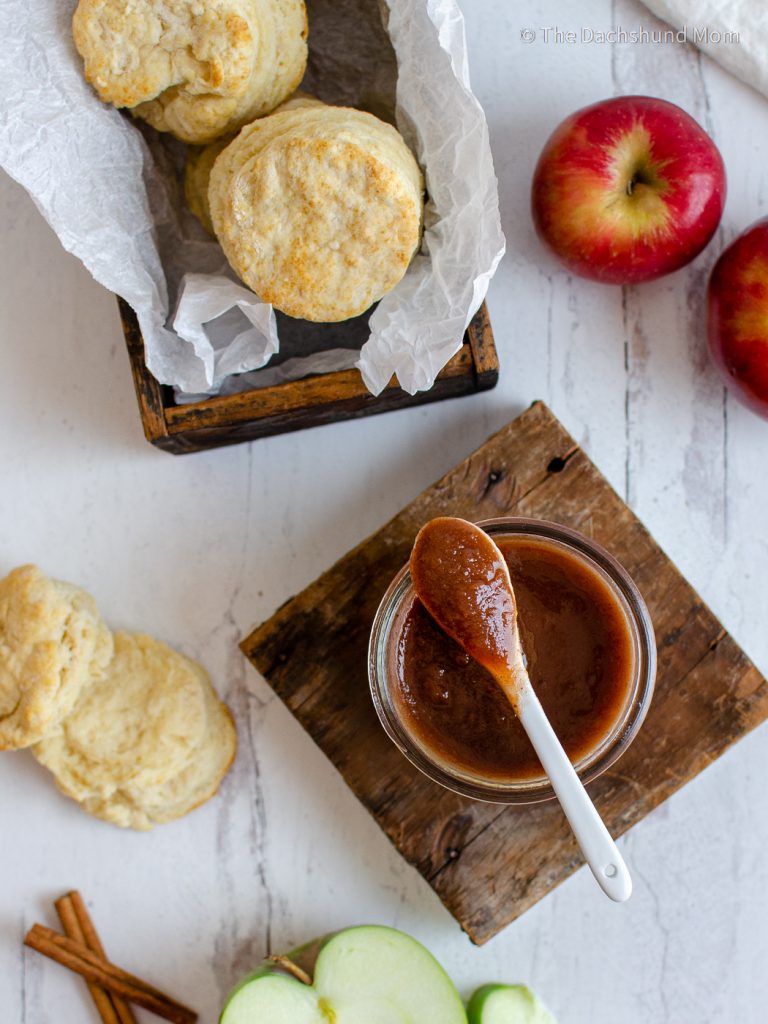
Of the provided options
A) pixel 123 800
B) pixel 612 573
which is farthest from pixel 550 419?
pixel 123 800

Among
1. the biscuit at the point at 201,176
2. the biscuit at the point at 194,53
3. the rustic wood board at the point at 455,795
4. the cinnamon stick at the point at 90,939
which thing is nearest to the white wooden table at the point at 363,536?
the cinnamon stick at the point at 90,939

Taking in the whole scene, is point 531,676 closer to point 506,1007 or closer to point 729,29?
point 506,1007

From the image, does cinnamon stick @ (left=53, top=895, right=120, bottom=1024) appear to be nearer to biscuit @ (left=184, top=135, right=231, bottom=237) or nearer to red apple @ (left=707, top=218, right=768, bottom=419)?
biscuit @ (left=184, top=135, right=231, bottom=237)

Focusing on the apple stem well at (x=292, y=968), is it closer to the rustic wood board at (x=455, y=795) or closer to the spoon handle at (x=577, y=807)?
the rustic wood board at (x=455, y=795)

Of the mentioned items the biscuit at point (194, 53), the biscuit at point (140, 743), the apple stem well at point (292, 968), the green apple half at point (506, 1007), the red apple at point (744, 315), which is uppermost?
the biscuit at point (194, 53)

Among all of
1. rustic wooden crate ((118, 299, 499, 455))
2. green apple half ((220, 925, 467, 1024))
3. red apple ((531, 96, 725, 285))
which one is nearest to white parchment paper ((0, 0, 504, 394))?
rustic wooden crate ((118, 299, 499, 455))

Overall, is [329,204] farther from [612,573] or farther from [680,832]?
[680,832]
